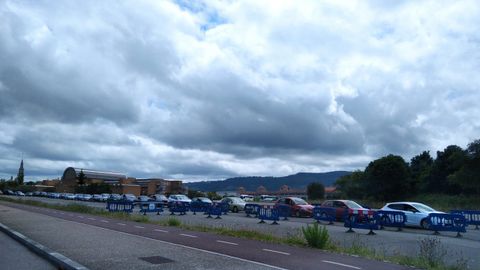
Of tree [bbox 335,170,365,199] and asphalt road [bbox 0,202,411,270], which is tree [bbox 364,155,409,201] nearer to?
tree [bbox 335,170,365,199]

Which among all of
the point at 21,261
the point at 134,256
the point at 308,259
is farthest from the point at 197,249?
the point at 21,261

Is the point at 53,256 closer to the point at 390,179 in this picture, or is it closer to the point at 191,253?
the point at 191,253

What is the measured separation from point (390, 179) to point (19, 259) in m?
59.7

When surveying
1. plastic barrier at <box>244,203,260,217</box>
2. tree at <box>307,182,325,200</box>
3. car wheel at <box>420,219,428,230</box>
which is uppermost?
tree at <box>307,182,325,200</box>

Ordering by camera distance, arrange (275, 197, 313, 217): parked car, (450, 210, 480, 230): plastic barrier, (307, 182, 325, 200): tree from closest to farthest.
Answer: (450, 210, 480, 230): plastic barrier < (275, 197, 313, 217): parked car < (307, 182, 325, 200): tree

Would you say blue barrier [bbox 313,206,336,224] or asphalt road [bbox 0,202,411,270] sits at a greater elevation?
blue barrier [bbox 313,206,336,224]

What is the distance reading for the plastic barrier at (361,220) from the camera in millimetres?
22422

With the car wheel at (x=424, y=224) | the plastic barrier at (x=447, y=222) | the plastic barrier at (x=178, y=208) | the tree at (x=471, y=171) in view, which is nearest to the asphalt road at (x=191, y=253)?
the plastic barrier at (x=447, y=222)

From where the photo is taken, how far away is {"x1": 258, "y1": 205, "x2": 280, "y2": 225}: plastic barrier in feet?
91.9

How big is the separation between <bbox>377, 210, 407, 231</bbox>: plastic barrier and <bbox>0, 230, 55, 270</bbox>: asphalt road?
1696 cm

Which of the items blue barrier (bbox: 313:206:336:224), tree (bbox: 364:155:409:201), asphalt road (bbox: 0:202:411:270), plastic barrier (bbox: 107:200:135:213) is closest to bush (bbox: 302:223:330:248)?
asphalt road (bbox: 0:202:411:270)

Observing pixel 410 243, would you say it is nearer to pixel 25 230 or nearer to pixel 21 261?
pixel 21 261

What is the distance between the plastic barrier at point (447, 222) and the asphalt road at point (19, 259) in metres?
18.2

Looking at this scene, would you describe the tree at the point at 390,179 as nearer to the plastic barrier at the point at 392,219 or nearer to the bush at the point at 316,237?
the plastic barrier at the point at 392,219
